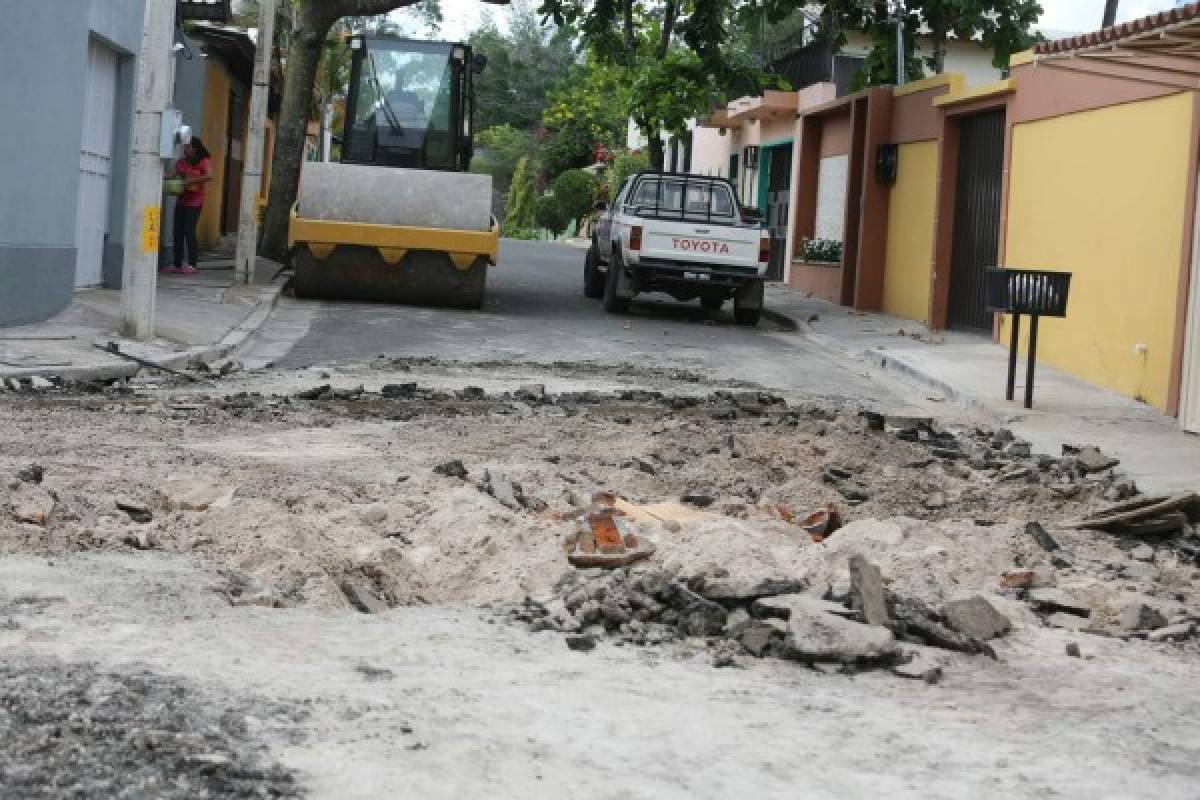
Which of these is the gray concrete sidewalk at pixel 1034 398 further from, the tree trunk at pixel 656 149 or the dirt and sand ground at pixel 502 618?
the tree trunk at pixel 656 149

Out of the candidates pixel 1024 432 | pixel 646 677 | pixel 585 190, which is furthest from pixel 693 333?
pixel 585 190

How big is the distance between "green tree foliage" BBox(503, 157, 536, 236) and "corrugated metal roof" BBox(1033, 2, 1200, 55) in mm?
46710

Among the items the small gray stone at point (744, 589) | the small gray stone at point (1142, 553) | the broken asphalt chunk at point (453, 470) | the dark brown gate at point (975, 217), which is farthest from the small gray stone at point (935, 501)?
the dark brown gate at point (975, 217)

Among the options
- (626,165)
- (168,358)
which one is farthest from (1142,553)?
(626,165)

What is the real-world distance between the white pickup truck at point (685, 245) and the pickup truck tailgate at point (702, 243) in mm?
11

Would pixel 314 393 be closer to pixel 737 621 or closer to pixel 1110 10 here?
pixel 737 621

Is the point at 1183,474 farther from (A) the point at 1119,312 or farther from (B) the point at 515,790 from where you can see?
(B) the point at 515,790

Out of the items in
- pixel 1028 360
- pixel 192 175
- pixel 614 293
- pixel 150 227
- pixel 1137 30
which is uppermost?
pixel 1137 30

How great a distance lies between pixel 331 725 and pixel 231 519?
261cm

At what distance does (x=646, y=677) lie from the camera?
221 inches

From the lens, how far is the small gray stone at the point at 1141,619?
673 cm

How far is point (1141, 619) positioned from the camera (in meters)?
6.76

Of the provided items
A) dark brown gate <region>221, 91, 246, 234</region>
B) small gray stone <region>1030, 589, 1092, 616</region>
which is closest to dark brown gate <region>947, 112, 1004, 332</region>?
small gray stone <region>1030, 589, 1092, 616</region>

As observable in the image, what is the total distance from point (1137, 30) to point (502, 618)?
25.5 feet
